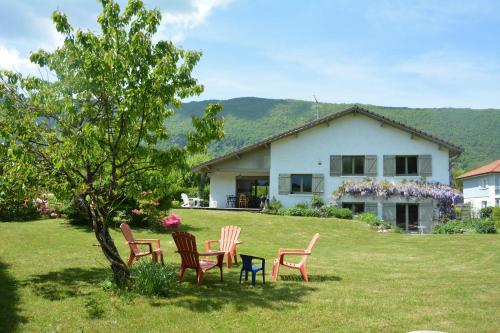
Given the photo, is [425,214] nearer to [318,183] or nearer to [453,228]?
Answer: [453,228]

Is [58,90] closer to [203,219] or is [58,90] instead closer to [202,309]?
[202,309]

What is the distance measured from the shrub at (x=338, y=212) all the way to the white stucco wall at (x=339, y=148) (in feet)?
5.00

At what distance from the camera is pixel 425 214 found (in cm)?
2264

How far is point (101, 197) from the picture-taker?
7473 mm

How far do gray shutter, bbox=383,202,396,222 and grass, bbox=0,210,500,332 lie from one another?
9872mm

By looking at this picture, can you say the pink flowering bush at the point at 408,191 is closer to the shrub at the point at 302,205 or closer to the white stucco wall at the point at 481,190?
the shrub at the point at 302,205

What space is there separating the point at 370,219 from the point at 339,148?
4886 mm

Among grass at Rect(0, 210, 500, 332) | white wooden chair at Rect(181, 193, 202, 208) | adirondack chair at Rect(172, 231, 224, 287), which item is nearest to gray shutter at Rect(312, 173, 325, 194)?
white wooden chair at Rect(181, 193, 202, 208)

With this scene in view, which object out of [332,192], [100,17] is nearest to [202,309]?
[100,17]

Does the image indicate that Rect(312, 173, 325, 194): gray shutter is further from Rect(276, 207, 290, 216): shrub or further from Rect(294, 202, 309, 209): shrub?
Rect(276, 207, 290, 216): shrub

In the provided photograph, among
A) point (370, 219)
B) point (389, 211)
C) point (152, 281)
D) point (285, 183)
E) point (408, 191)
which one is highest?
point (285, 183)

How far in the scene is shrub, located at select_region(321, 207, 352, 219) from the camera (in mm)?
21938

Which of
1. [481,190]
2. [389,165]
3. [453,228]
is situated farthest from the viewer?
[481,190]

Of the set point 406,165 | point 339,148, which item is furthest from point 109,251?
point 406,165
